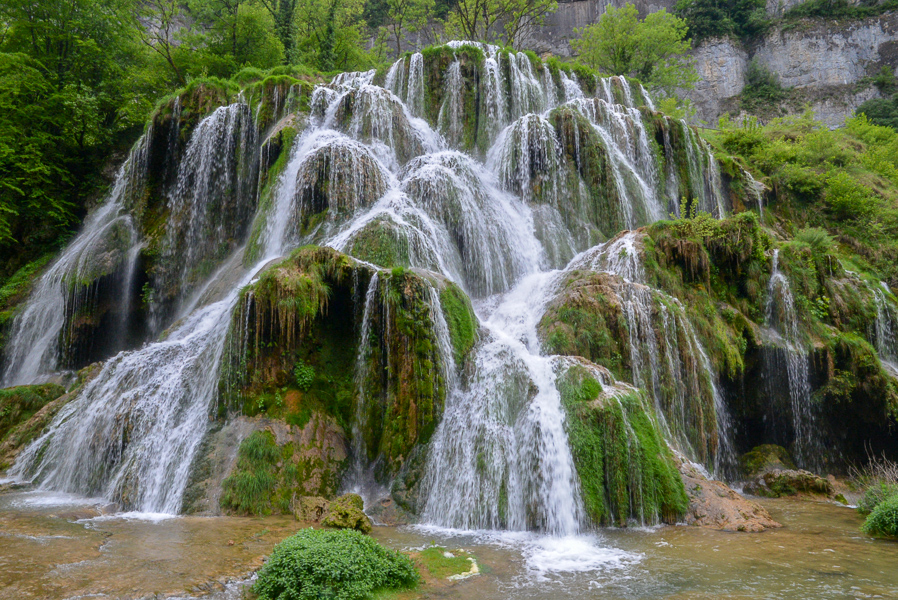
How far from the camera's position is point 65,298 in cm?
1784

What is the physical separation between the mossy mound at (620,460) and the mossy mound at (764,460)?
4.45 metres

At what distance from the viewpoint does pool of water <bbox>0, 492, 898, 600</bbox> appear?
18.3 ft

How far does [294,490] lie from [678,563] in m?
6.34

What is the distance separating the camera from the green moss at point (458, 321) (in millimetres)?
10922

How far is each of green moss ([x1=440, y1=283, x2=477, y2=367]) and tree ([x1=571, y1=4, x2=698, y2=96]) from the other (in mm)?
29472

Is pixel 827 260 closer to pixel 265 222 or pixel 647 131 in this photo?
pixel 647 131

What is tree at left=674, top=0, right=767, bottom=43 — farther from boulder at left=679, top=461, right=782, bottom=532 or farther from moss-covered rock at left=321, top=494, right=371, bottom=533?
moss-covered rock at left=321, top=494, right=371, bottom=533

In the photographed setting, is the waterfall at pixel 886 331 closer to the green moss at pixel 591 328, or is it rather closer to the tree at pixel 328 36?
the green moss at pixel 591 328

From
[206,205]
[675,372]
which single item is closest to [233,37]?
[206,205]

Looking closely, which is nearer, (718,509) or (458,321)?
(718,509)

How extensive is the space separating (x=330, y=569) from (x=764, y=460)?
11.1 meters

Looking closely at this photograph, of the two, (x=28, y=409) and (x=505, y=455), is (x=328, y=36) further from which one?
(x=505, y=455)

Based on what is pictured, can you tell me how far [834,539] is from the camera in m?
7.56


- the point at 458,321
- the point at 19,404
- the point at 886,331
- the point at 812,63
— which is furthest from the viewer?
the point at 812,63
